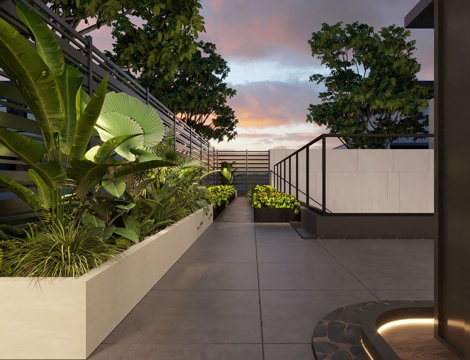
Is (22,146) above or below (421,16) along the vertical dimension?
below

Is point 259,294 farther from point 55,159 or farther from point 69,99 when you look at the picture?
point 69,99

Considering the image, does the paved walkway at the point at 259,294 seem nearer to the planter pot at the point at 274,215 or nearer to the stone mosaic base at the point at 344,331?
the stone mosaic base at the point at 344,331

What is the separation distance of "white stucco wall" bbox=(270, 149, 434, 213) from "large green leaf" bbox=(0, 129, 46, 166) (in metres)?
11.6

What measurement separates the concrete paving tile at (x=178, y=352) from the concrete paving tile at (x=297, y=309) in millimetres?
207

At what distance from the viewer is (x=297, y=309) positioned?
2787 mm

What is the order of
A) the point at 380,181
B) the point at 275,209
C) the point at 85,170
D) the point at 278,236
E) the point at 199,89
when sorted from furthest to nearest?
the point at 199,89 → the point at 380,181 → the point at 275,209 → the point at 278,236 → the point at 85,170

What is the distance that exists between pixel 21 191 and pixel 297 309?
235 centimetres

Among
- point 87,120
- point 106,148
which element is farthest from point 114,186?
point 87,120

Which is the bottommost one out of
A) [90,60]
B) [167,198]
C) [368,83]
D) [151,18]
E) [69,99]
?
[167,198]

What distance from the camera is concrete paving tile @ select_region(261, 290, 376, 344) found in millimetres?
2346

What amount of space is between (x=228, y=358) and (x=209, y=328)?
0.42 metres

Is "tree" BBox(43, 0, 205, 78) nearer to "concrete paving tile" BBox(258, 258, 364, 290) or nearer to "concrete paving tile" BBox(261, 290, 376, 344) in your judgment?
"concrete paving tile" BBox(258, 258, 364, 290)

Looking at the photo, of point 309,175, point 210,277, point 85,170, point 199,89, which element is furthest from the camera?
point 199,89

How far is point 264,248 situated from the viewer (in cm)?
530
